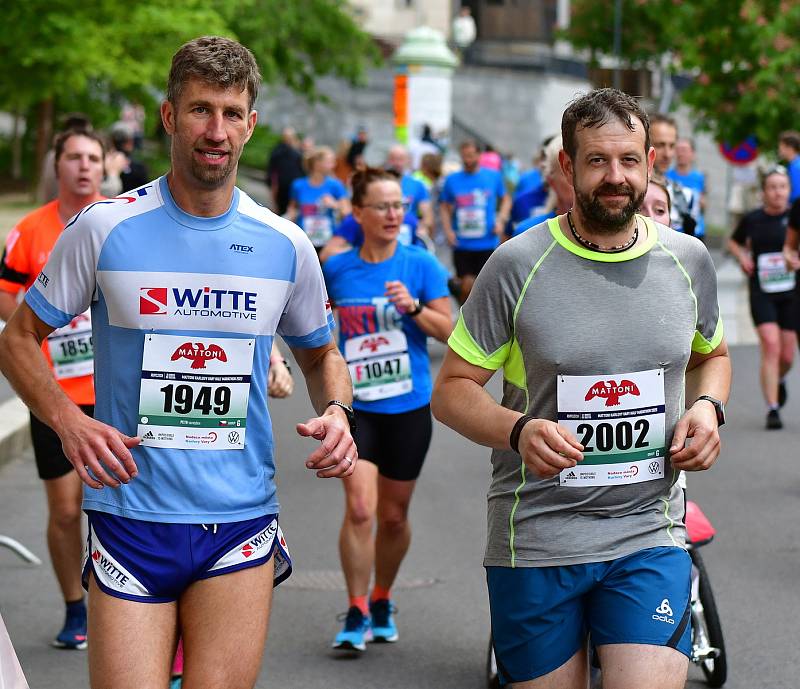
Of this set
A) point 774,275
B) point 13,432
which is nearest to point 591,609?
point 13,432

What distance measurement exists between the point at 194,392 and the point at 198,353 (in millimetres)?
99

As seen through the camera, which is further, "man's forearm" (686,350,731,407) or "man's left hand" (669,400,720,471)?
"man's forearm" (686,350,731,407)

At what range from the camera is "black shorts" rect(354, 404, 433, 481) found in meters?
7.10

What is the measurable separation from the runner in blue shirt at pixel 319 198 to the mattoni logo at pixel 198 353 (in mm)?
13706

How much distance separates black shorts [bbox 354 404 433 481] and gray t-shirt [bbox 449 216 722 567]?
2.64 metres

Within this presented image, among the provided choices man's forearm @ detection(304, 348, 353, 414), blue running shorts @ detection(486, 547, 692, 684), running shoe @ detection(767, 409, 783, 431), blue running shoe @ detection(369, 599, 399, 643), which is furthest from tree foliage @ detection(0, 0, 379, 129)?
blue running shorts @ detection(486, 547, 692, 684)

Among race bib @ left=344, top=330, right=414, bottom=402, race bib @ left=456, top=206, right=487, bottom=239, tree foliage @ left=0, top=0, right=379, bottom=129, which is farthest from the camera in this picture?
tree foliage @ left=0, top=0, right=379, bottom=129

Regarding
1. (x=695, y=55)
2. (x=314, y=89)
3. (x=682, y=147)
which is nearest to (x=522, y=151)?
(x=314, y=89)

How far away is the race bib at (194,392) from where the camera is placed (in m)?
4.27

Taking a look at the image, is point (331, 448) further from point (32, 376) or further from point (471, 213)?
point (471, 213)

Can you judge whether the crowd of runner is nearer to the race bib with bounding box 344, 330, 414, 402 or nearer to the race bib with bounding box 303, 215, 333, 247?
the race bib with bounding box 344, 330, 414, 402

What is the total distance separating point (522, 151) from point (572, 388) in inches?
1984

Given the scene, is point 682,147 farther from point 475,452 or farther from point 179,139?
point 179,139

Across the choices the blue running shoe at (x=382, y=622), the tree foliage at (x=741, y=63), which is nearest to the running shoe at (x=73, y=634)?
the blue running shoe at (x=382, y=622)
